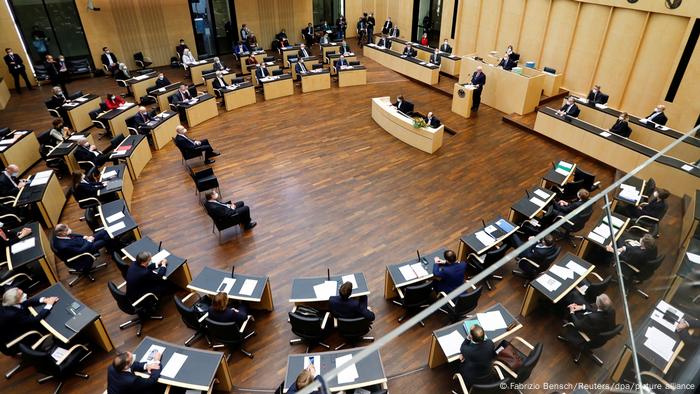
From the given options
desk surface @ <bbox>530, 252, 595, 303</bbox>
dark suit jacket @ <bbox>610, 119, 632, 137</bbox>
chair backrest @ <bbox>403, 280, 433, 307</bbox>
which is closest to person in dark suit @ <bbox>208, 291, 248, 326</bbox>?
chair backrest @ <bbox>403, 280, 433, 307</bbox>

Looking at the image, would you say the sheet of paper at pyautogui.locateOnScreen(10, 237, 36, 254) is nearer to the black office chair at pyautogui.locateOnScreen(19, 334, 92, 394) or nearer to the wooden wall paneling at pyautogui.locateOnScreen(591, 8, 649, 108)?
the black office chair at pyautogui.locateOnScreen(19, 334, 92, 394)

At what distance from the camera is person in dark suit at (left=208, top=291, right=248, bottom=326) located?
5.00m

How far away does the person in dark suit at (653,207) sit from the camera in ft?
23.0

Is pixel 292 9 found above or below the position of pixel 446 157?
above

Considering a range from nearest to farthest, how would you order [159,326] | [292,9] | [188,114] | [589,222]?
[159,326] < [589,222] < [188,114] < [292,9]

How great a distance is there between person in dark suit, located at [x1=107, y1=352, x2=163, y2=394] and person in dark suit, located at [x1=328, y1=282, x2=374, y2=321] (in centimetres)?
209

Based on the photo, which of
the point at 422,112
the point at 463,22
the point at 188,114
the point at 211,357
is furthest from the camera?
the point at 463,22

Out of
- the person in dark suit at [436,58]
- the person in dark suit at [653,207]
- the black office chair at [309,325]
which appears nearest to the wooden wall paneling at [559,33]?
the person in dark suit at [436,58]

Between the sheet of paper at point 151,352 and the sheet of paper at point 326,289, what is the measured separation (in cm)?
196

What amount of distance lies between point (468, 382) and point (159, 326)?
14.0 ft

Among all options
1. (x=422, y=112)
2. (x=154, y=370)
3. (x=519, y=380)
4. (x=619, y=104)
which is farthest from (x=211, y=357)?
(x=619, y=104)

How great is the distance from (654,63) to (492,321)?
395 inches

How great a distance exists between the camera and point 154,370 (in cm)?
426

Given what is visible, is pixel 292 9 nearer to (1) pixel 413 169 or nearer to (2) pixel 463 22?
(2) pixel 463 22
